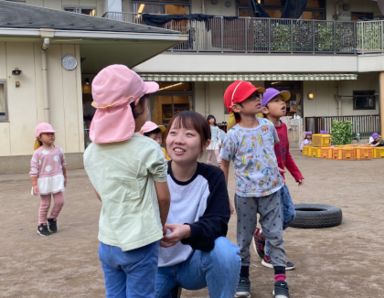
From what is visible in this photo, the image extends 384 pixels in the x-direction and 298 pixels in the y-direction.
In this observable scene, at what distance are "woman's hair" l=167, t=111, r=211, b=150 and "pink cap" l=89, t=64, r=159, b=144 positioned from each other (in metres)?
0.32

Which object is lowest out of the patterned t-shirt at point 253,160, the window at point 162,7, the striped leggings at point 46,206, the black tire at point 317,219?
the black tire at point 317,219

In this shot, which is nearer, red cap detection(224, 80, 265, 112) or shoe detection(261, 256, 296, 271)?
red cap detection(224, 80, 265, 112)

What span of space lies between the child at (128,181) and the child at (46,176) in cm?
401

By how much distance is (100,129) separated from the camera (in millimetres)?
2586

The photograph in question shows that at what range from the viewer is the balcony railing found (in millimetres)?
19234

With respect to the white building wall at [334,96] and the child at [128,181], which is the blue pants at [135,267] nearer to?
the child at [128,181]

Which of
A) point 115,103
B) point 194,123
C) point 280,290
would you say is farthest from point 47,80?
point 115,103

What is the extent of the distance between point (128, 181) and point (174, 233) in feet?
1.15

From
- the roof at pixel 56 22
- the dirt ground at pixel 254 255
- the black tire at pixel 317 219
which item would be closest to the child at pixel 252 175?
the dirt ground at pixel 254 255

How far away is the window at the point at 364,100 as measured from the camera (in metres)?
23.4

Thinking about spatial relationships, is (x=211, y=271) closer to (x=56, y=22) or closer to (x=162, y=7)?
(x=56, y=22)

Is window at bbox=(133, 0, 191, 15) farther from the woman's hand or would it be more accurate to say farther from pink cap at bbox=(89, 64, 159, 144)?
the woman's hand

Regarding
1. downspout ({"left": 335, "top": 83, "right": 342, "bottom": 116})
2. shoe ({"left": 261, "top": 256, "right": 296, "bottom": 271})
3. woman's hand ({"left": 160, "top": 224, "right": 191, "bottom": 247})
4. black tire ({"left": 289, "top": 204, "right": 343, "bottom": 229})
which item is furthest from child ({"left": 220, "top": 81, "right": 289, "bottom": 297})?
downspout ({"left": 335, "top": 83, "right": 342, "bottom": 116})

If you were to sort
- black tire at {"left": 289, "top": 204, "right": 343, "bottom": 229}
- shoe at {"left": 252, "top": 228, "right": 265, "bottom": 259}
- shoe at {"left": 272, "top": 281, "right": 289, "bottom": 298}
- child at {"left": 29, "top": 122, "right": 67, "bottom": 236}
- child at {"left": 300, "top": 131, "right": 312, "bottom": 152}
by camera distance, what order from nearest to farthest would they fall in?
shoe at {"left": 272, "top": 281, "right": 289, "bottom": 298} < shoe at {"left": 252, "top": 228, "right": 265, "bottom": 259} < black tire at {"left": 289, "top": 204, "right": 343, "bottom": 229} < child at {"left": 29, "top": 122, "right": 67, "bottom": 236} < child at {"left": 300, "top": 131, "right": 312, "bottom": 152}
